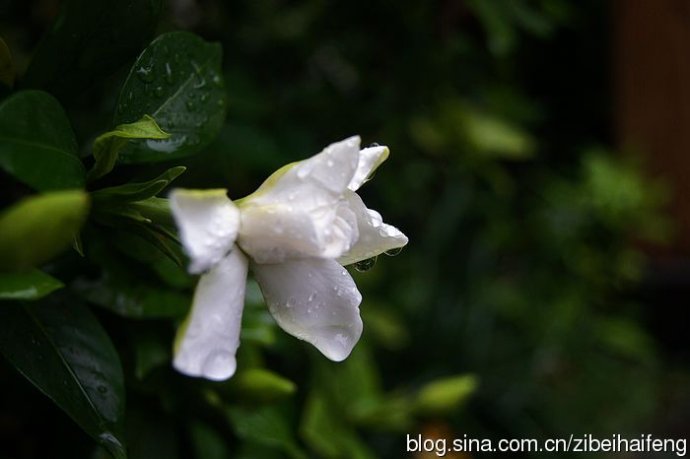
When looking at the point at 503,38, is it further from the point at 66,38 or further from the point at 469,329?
the point at 469,329

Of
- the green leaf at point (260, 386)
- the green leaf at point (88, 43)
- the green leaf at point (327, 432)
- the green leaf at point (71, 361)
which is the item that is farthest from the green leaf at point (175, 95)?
the green leaf at point (327, 432)

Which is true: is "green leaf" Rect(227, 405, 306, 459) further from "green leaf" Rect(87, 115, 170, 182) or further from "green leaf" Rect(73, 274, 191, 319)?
"green leaf" Rect(87, 115, 170, 182)

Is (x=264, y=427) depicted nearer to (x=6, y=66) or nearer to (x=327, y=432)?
(x=327, y=432)

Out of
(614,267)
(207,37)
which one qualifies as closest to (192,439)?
(207,37)

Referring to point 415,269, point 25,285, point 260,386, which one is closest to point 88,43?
point 25,285

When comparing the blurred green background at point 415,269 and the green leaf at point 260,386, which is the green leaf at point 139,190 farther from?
the green leaf at point 260,386

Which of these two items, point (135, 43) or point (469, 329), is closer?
point (135, 43)
